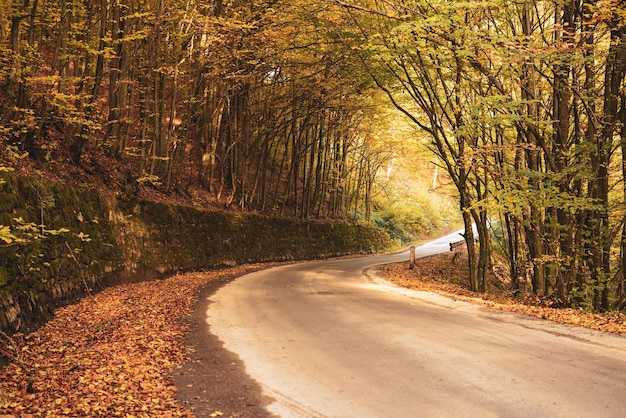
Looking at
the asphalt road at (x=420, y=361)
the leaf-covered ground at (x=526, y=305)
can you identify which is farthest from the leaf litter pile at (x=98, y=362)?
the leaf-covered ground at (x=526, y=305)

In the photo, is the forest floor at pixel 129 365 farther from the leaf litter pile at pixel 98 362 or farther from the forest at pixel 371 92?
the forest at pixel 371 92

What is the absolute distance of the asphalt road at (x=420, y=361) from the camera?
174 inches

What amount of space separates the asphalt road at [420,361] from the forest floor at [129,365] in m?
0.39

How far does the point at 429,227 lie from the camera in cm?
5691

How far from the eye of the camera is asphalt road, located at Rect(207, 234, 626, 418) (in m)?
4.41

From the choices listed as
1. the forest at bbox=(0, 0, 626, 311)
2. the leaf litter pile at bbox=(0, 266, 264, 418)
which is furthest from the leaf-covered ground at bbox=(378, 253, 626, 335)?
the leaf litter pile at bbox=(0, 266, 264, 418)

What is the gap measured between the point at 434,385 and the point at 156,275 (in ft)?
40.2

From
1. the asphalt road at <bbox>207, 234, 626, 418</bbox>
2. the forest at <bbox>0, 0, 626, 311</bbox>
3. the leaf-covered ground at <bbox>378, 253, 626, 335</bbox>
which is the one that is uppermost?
the forest at <bbox>0, 0, 626, 311</bbox>

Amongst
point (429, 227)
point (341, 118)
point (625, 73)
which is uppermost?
point (341, 118)

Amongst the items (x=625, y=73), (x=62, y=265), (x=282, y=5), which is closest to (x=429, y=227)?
(x=282, y=5)

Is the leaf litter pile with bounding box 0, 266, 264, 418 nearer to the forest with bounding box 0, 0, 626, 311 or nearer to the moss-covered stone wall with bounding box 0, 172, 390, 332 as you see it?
the moss-covered stone wall with bounding box 0, 172, 390, 332

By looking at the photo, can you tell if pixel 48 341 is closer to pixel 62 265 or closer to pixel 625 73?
pixel 62 265

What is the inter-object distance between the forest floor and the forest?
3.37 metres

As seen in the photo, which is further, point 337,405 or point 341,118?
point 341,118
